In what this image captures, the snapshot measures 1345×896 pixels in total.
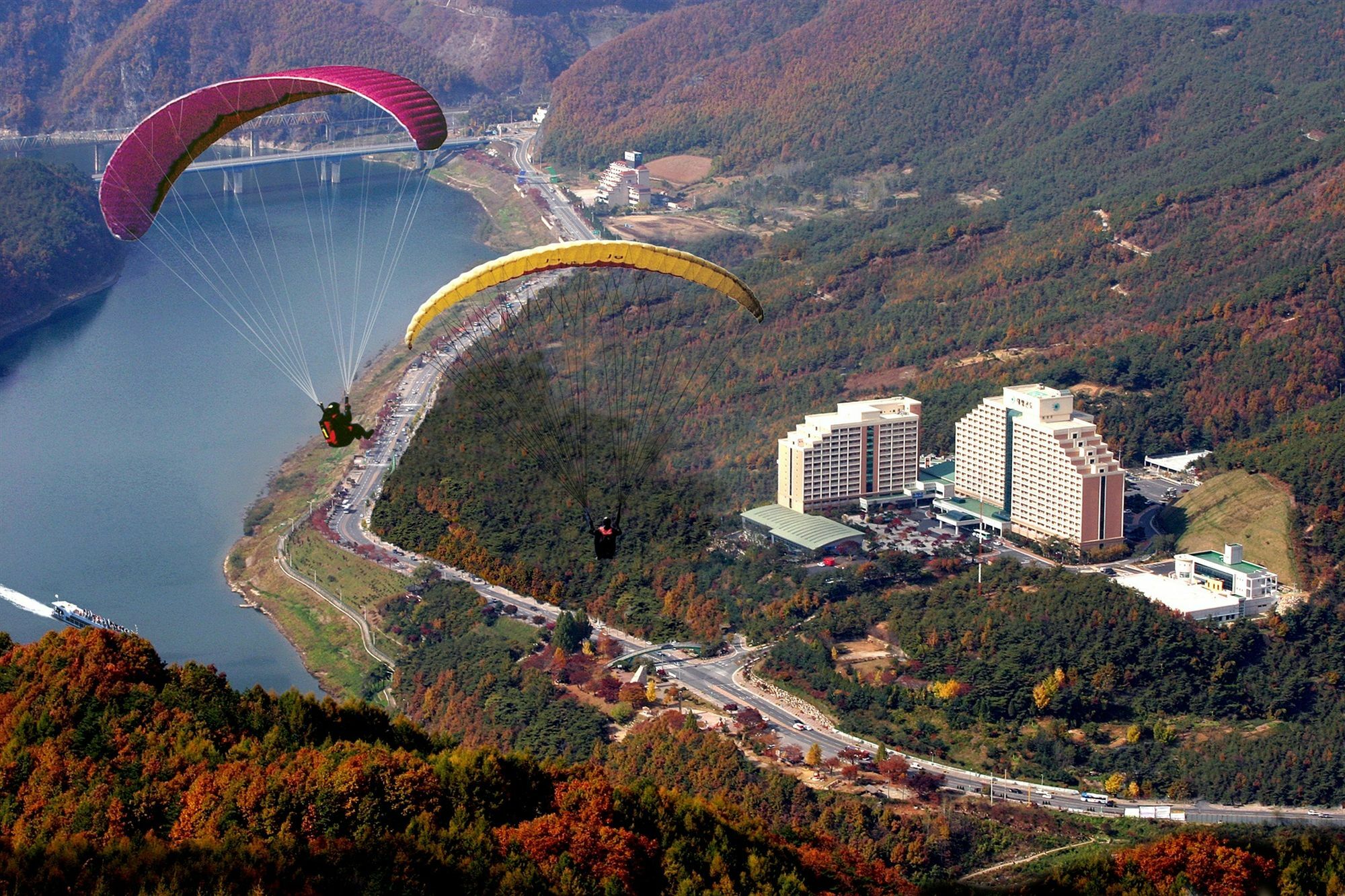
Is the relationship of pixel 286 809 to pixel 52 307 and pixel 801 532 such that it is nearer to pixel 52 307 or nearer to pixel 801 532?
pixel 801 532

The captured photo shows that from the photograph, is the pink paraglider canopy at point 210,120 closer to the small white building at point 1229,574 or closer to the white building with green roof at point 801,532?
the white building with green roof at point 801,532

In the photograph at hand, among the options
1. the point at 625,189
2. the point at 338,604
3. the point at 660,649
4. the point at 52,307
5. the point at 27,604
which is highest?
the point at 625,189

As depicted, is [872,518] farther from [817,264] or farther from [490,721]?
[817,264]

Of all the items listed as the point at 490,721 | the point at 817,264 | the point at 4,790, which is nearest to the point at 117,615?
the point at 490,721

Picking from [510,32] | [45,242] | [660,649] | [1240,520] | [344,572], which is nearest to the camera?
[660,649]

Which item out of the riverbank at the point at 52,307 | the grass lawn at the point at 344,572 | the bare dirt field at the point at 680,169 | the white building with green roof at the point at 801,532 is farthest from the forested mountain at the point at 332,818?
the bare dirt field at the point at 680,169

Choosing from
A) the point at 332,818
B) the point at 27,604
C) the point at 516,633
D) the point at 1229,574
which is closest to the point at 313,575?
the point at 27,604
